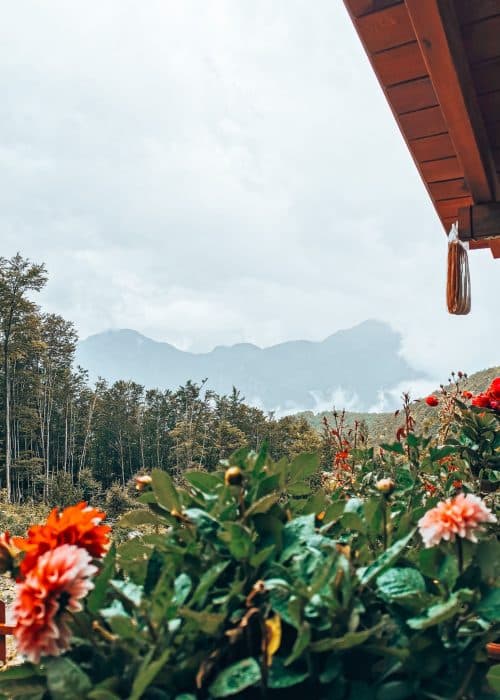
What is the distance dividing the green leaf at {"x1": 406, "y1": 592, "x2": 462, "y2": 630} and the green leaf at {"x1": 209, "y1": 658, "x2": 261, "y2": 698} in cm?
12

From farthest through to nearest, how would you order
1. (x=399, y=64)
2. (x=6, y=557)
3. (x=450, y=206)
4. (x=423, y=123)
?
1. (x=450, y=206)
2. (x=423, y=123)
3. (x=399, y=64)
4. (x=6, y=557)

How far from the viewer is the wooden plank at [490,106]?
146 cm

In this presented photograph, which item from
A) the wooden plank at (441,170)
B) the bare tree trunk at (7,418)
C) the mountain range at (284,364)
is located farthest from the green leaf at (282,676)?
the mountain range at (284,364)

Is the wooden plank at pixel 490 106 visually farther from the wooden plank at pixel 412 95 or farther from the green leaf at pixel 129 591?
the green leaf at pixel 129 591

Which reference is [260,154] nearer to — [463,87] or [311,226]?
[311,226]

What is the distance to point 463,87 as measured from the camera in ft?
4.07

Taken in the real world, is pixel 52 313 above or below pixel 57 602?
above

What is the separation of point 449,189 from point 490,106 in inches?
18.1

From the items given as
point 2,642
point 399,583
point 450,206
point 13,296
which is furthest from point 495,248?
point 13,296

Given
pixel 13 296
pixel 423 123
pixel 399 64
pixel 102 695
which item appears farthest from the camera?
pixel 13 296

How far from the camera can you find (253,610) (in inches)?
15.9

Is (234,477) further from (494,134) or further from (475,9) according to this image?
(494,134)

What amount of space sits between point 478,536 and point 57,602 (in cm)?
35

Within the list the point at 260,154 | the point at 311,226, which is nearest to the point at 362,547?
the point at 260,154
